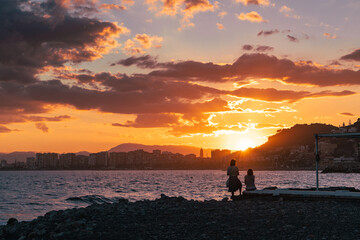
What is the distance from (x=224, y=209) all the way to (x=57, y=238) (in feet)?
29.7

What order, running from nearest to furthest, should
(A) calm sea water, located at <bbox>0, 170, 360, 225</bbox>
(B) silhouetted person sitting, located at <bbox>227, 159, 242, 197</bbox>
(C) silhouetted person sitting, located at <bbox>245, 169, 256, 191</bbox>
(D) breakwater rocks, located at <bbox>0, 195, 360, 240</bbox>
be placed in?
(D) breakwater rocks, located at <bbox>0, 195, 360, 240</bbox> → (B) silhouetted person sitting, located at <bbox>227, 159, 242, 197</bbox> → (C) silhouetted person sitting, located at <bbox>245, 169, 256, 191</bbox> → (A) calm sea water, located at <bbox>0, 170, 360, 225</bbox>

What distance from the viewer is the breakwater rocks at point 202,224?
46.9 ft

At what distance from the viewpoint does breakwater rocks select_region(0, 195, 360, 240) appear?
46.9 ft

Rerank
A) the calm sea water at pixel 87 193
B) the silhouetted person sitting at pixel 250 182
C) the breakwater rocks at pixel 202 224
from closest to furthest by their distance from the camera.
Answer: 1. the breakwater rocks at pixel 202 224
2. the silhouetted person sitting at pixel 250 182
3. the calm sea water at pixel 87 193

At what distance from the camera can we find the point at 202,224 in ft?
53.6

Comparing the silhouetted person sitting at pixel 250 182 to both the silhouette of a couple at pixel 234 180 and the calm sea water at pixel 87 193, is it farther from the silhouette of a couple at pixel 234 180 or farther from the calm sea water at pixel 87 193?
the calm sea water at pixel 87 193

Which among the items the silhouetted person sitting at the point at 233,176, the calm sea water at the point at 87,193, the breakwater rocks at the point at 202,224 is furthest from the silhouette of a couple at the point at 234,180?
the calm sea water at the point at 87,193

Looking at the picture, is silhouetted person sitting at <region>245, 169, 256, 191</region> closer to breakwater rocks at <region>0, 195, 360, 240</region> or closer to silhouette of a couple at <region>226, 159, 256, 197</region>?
silhouette of a couple at <region>226, 159, 256, 197</region>

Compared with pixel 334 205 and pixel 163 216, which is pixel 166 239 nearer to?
pixel 163 216

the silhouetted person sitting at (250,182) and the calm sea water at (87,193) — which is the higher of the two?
the silhouetted person sitting at (250,182)

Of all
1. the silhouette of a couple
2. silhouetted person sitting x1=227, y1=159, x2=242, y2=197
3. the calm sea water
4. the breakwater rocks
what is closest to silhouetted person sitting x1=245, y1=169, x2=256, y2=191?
the silhouette of a couple

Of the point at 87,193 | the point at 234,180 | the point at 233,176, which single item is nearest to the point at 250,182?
the point at 234,180

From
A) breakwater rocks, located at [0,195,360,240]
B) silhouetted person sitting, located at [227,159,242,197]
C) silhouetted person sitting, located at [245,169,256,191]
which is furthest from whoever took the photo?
silhouetted person sitting, located at [245,169,256,191]

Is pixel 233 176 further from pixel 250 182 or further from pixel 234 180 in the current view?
pixel 250 182
